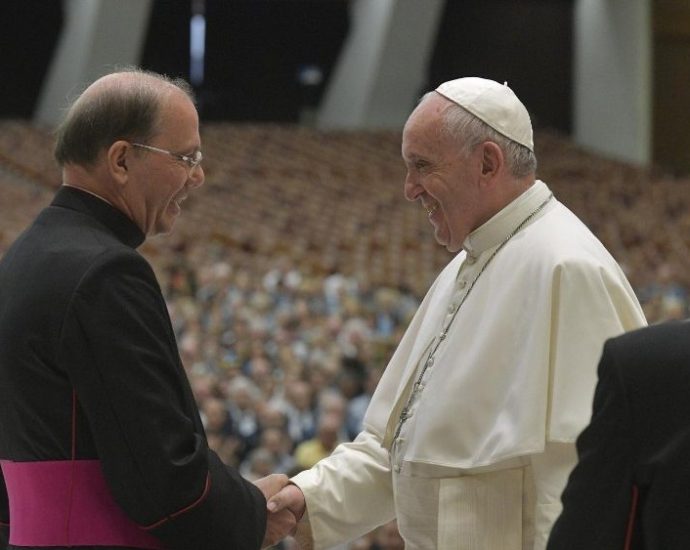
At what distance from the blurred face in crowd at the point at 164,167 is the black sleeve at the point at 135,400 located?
0.19m

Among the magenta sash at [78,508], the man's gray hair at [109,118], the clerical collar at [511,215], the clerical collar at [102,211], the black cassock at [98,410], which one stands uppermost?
the man's gray hair at [109,118]

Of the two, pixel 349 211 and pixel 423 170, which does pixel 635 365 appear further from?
pixel 349 211

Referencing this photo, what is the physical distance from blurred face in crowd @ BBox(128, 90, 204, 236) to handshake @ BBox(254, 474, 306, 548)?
71 centimetres

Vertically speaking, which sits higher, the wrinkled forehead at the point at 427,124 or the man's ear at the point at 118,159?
the wrinkled forehead at the point at 427,124

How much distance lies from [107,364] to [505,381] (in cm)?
82

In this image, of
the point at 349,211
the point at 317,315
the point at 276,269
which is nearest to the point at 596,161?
the point at 349,211

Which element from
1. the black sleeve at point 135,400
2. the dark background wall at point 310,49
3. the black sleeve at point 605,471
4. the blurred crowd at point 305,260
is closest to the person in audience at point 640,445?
the black sleeve at point 605,471

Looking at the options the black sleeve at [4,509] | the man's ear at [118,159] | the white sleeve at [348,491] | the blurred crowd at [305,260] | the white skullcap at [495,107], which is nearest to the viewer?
the man's ear at [118,159]

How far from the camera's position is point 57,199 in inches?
94.5

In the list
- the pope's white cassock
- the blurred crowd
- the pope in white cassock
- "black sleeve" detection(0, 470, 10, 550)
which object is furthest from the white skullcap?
the blurred crowd

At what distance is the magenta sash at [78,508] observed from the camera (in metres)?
2.24

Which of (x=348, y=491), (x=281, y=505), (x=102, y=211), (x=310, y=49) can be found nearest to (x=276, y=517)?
(x=281, y=505)

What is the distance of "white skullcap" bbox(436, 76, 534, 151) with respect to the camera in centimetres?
→ 263

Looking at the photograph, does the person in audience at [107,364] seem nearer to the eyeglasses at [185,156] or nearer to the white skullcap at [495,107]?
the eyeglasses at [185,156]
